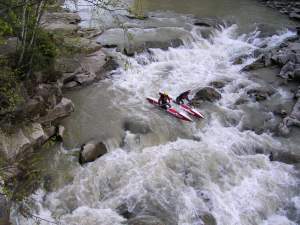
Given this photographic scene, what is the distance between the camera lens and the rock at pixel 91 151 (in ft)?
33.1

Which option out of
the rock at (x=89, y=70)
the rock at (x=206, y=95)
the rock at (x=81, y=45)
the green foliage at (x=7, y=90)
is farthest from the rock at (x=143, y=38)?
the green foliage at (x=7, y=90)

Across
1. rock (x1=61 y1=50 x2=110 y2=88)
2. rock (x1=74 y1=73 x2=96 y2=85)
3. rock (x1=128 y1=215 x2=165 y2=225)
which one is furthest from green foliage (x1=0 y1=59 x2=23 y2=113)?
rock (x1=74 y1=73 x2=96 y2=85)

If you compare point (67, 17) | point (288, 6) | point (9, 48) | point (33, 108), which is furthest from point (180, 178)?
point (288, 6)

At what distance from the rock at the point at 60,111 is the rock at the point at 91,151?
175cm

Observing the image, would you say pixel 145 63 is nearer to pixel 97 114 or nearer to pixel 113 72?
pixel 113 72

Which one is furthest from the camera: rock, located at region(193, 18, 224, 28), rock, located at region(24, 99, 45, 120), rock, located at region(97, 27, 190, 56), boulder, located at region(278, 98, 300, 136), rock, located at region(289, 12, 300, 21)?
rock, located at region(289, 12, 300, 21)

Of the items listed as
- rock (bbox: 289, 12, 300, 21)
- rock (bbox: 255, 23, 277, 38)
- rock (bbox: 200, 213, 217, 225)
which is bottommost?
rock (bbox: 200, 213, 217, 225)

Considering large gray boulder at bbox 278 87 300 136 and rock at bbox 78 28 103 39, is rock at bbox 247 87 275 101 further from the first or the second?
rock at bbox 78 28 103 39

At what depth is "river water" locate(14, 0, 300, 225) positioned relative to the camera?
29.3 ft

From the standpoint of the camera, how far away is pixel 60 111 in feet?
38.9

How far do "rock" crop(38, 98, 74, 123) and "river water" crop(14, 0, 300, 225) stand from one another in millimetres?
298

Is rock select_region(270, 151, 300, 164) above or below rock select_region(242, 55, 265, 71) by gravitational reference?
below

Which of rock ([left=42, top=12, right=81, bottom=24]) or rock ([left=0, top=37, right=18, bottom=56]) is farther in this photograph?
rock ([left=42, top=12, right=81, bottom=24])

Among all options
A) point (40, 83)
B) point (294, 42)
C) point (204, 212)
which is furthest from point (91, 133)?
point (294, 42)
